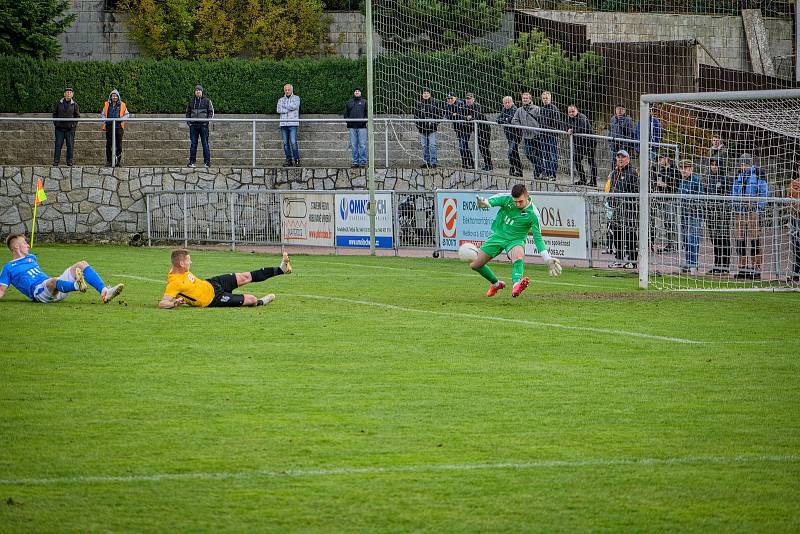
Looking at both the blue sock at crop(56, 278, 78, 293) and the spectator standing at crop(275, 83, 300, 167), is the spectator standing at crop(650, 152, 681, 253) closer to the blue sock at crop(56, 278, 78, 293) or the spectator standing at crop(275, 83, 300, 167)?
the blue sock at crop(56, 278, 78, 293)

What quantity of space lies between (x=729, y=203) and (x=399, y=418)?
12.3m

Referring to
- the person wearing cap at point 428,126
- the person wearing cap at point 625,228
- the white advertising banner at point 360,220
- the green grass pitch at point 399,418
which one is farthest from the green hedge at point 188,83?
the green grass pitch at point 399,418

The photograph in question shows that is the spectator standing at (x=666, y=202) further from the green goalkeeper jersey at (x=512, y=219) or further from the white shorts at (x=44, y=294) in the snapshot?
the white shorts at (x=44, y=294)

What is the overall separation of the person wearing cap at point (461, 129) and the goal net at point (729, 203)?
24.6ft

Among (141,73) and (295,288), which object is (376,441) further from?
(141,73)

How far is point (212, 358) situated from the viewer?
11328 mm

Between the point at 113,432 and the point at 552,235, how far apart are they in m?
15.2

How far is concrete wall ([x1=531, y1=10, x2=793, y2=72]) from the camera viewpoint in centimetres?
3031

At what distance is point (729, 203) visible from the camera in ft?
64.5

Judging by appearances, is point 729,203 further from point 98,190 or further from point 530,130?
point 98,190

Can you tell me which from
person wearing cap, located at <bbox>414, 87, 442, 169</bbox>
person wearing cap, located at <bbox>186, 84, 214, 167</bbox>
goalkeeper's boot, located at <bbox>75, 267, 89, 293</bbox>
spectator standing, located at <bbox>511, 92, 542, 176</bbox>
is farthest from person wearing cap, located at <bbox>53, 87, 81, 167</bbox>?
goalkeeper's boot, located at <bbox>75, 267, 89, 293</bbox>

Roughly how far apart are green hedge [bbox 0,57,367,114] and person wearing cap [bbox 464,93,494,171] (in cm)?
681

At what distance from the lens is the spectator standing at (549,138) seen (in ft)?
85.6

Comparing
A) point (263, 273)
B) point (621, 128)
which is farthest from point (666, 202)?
point (263, 273)
